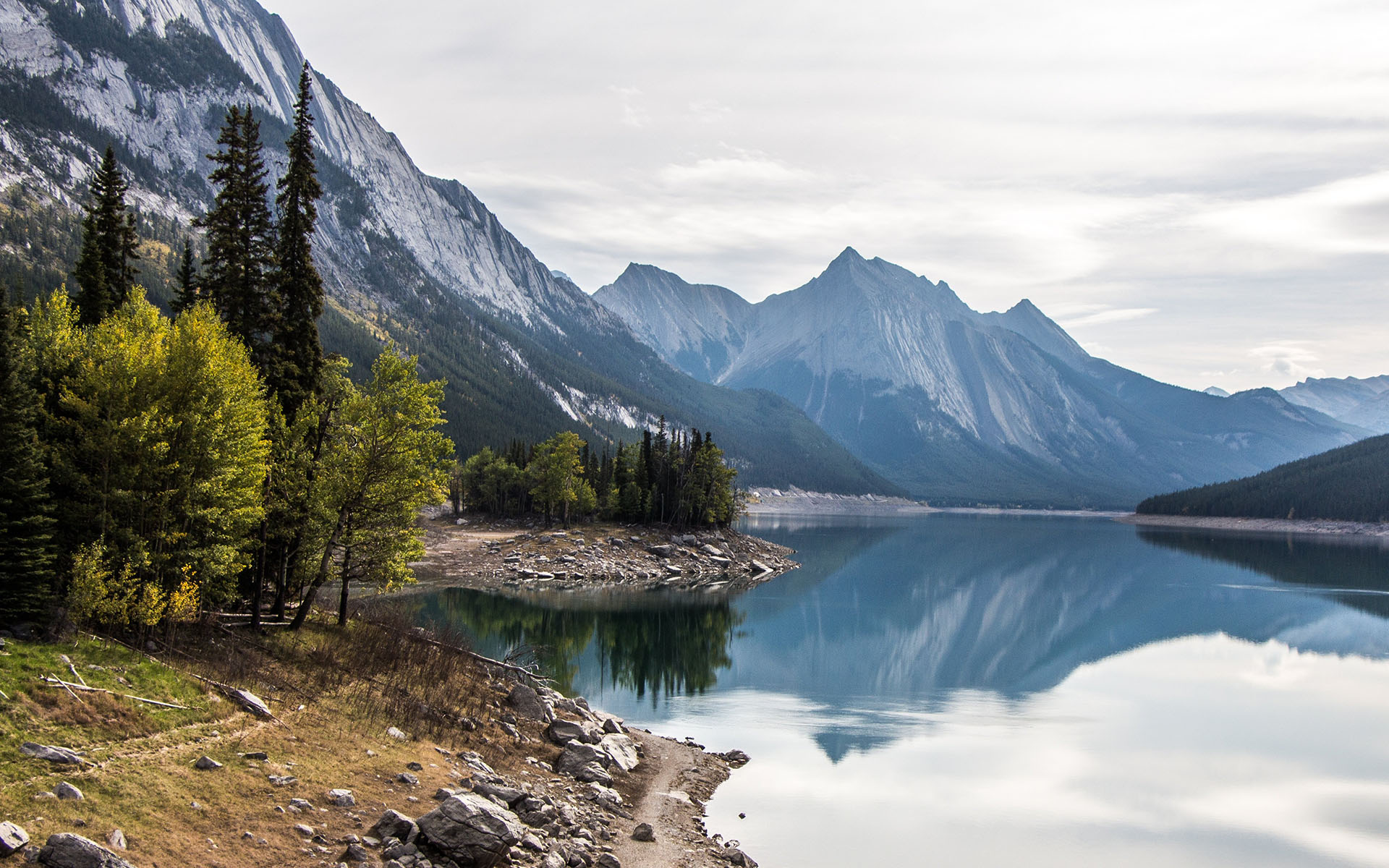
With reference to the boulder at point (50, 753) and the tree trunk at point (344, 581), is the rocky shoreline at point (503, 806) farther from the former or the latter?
the tree trunk at point (344, 581)

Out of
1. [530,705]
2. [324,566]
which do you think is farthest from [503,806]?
[324,566]

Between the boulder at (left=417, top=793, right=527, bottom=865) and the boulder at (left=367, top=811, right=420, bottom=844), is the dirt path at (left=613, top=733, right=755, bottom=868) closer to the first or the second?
the boulder at (left=417, top=793, right=527, bottom=865)

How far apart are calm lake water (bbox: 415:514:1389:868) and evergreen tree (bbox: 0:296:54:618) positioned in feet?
68.1

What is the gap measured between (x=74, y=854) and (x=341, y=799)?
268 inches

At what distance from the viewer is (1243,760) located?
4044cm

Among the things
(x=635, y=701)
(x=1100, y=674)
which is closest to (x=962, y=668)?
(x=1100, y=674)

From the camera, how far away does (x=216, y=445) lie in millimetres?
28750

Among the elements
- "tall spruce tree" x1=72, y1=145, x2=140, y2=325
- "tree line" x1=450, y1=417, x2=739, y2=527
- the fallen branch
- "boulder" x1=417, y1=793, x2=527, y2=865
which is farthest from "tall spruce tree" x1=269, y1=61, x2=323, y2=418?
"tree line" x1=450, y1=417, x2=739, y2=527

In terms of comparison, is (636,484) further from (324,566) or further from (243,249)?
(324,566)

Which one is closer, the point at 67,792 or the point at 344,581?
the point at 67,792

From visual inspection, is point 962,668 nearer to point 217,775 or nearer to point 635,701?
point 635,701

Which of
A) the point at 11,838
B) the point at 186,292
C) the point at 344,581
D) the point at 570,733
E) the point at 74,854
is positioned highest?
the point at 186,292

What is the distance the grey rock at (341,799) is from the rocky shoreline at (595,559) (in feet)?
199

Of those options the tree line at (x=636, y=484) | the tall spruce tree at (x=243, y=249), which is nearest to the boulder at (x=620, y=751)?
the tall spruce tree at (x=243, y=249)
